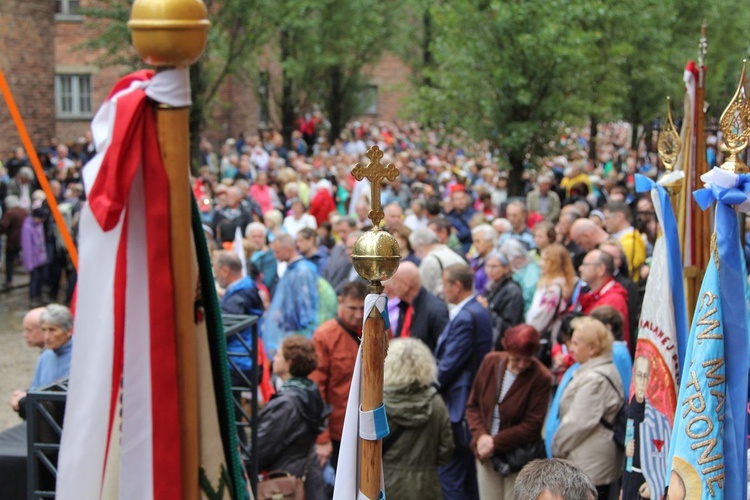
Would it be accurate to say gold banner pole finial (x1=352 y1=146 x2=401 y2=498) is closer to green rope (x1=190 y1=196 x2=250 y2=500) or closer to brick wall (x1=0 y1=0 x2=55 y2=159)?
green rope (x1=190 y1=196 x2=250 y2=500)

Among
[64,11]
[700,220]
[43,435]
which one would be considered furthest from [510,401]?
[64,11]

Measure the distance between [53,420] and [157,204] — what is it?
2.30 m

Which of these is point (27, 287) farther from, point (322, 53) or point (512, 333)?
point (512, 333)

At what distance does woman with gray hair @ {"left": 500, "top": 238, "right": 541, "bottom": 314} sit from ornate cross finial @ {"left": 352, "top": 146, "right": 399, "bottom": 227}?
20.1 ft

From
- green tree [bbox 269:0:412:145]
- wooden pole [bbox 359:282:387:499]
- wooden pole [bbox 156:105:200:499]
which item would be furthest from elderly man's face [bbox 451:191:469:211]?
green tree [bbox 269:0:412:145]

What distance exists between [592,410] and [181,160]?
4.08 meters

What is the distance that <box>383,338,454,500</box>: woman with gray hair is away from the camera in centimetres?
645

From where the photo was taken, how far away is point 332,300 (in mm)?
9695

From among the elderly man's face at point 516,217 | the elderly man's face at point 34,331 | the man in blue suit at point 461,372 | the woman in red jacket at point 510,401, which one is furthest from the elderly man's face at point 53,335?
the elderly man's face at point 516,217

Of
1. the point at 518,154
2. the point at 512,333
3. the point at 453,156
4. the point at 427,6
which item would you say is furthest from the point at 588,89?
the point at 453,156

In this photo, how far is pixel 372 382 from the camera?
3279 mm

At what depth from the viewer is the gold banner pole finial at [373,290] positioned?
3.16 m

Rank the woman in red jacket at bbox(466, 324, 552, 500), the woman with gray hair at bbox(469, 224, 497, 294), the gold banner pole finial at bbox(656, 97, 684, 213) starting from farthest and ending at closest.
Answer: the woman with gray hair at bbox(469, 224, 497, 294) < the woman in red jacket at bbox(466, 324, 552, 500) < the gold banner pole finial at bbox(656, 97, 684, 213)

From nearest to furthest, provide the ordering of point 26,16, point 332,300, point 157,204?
point 157,204, point 332,300, point 26,16
